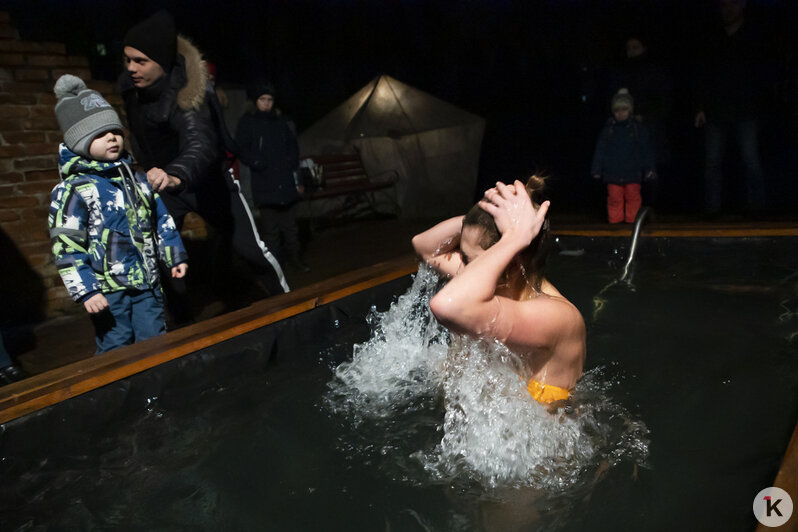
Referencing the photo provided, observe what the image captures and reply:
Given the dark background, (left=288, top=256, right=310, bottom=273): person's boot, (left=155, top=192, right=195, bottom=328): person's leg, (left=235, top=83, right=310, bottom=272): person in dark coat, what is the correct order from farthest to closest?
the dark background → (left=288, top=256, right=310, bottom=273): person's boot → (left=235, top=83, right=310, bottom=272): person in dark coat → (left=155, top=192, right=195, bottom=328): person's leg

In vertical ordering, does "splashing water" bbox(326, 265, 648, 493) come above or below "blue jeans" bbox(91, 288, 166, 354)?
below

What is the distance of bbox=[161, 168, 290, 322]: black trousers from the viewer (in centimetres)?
332

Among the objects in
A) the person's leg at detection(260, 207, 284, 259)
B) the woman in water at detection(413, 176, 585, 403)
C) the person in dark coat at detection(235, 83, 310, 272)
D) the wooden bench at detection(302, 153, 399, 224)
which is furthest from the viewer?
the wooden bench at detection(302, 153, 399, 224)

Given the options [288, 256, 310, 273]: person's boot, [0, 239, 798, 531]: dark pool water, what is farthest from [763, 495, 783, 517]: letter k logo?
[288, 256, 310, 273]: person's boot

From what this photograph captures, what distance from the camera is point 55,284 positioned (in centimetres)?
426

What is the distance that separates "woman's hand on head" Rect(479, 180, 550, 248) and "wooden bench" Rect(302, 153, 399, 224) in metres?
4.96

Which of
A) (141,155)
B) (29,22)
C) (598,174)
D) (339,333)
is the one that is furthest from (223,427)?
(598,174)

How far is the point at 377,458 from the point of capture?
2.11 meters

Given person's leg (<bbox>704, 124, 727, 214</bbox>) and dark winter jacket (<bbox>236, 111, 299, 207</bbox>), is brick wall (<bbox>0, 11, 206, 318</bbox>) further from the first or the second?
person's leg (<bbox>704, 124, 727, 214</bbox>)

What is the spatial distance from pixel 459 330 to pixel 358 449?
0.79 metres

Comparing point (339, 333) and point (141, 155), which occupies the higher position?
point (141, 155)

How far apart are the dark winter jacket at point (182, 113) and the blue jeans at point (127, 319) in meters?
0.60

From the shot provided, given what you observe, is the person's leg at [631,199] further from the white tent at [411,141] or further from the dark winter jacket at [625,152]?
the white tent at [411,141]

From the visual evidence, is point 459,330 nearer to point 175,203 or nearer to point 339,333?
point 339,333
